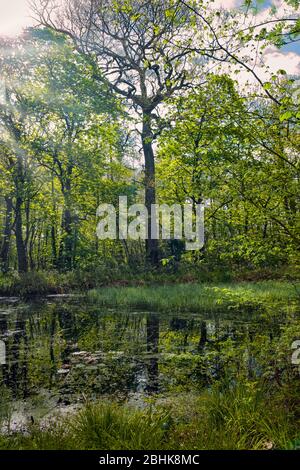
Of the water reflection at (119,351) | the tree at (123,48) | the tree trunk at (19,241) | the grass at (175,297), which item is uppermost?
the tree at (123,48)

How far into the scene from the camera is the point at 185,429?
168 inches

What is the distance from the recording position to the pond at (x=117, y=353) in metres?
5.91

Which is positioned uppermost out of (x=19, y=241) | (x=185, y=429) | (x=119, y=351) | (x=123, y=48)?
(x=123, y=48)

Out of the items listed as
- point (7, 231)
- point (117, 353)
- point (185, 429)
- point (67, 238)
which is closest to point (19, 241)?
point (7, 231)

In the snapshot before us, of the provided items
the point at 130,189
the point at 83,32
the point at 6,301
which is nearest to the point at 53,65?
the point at 83,32

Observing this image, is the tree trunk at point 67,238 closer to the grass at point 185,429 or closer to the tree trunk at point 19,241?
the tree trunk at point 19,241

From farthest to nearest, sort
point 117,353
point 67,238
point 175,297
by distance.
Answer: point 67,238
point 175,297
point 117,353

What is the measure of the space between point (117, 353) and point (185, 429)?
3.81 m

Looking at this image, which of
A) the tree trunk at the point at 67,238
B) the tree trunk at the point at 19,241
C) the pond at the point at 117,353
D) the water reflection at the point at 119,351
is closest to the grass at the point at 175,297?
the pond at the point at 117,353

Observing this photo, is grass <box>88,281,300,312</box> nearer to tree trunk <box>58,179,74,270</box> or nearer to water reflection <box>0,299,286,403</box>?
water reflection <box>0,299,286,403</box>

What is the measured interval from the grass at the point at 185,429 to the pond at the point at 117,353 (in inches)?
39.0

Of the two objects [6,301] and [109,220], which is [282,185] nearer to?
[6,301]

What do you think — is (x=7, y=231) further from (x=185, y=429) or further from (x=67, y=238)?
(x=185, y=429)
